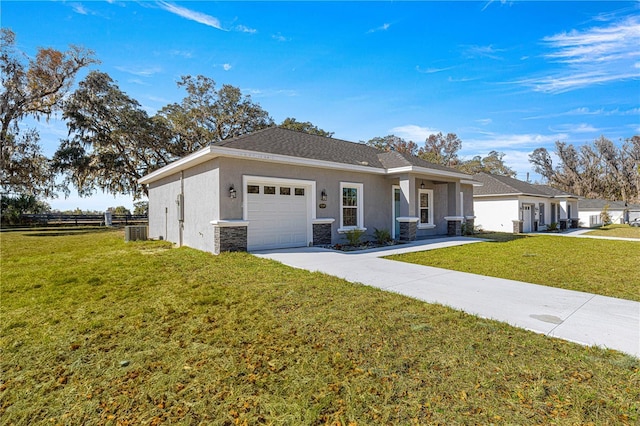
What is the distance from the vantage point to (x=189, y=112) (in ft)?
85.4

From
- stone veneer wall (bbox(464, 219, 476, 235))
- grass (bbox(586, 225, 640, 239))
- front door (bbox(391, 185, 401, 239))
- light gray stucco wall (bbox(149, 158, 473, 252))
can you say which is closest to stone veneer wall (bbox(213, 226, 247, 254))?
light gray stucco wall (bbox(149, 158, 473, 252))

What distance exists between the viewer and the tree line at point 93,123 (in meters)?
21.9

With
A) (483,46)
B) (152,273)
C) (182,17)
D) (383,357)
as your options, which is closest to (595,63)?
(483,46)

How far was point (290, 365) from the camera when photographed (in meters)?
2.81

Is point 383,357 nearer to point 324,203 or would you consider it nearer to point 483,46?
point 324,203

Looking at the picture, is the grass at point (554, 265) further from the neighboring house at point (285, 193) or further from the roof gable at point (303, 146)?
the roof gable at point (303, 146)

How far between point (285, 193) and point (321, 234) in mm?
1915

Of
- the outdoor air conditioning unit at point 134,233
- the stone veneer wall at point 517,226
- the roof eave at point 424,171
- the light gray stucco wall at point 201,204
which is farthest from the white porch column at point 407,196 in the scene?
the outdoor air conditioning unit at point 134,233

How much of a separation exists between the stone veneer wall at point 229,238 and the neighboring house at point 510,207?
59.7 ft

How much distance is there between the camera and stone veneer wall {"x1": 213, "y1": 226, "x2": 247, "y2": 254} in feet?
28.5

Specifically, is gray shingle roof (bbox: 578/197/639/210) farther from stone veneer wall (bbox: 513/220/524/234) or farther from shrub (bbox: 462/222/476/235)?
shrub (bbox: 462/222/476/235)

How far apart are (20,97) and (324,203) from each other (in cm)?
2534

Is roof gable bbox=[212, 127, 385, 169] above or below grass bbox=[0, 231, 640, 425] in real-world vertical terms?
above

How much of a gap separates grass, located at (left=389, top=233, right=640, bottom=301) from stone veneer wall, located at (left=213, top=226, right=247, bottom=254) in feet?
14.3
